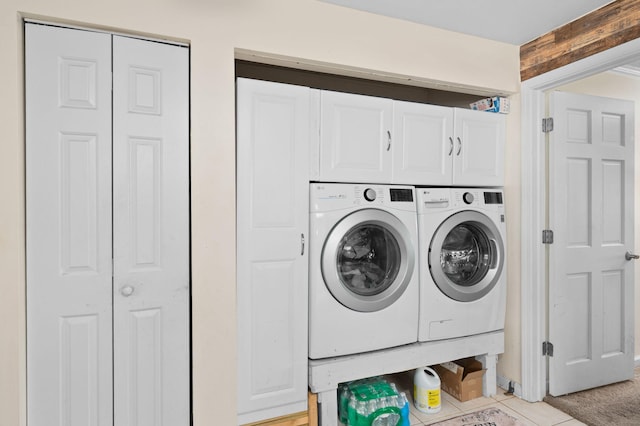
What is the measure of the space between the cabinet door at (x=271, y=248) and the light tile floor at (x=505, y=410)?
846 mm

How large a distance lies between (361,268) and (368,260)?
0.07 meters

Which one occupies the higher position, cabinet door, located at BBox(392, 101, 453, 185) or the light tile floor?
cabinet door, located at BBox(392, 101, 453, 185)

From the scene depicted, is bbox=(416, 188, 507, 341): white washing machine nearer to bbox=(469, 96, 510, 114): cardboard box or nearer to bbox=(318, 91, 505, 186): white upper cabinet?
bbox=(318, 91, 505, 186): white upper cabinet

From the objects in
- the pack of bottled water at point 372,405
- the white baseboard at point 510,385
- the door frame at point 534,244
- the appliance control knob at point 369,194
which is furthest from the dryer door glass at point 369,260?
the white baseboard at point 510,385

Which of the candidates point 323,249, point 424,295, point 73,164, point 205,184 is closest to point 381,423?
point 424,295

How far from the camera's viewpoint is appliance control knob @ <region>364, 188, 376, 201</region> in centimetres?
213

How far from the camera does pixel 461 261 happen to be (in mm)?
2510

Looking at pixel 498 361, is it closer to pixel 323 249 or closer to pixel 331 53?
pixel 323 249

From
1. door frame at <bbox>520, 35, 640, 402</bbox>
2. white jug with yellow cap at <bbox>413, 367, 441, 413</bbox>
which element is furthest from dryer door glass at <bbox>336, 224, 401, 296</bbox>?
door frame at <bbox>520, 35, 640, 402</bbox>

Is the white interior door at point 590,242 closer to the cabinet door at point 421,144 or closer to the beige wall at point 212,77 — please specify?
the cabinet door at point 421,144

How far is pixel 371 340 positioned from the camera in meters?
2.14

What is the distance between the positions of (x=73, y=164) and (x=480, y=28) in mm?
2349

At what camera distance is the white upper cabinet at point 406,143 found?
2.10 meters

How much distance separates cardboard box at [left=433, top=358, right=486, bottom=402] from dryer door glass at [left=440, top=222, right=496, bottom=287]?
0.59 metres
